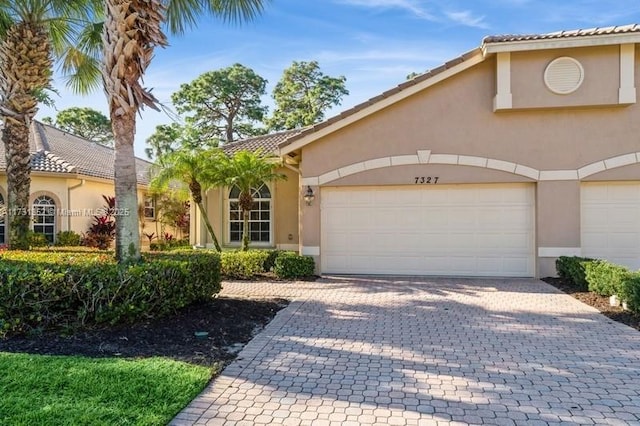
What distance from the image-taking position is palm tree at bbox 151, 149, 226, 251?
1352 centimetres

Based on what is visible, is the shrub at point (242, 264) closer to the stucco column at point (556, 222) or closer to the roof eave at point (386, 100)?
the roof eave at point (386, 100)

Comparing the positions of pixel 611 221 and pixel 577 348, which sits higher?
pixel 611 221

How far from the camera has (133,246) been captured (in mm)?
7938

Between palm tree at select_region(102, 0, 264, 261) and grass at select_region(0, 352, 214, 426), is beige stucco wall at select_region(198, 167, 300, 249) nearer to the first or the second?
palm tree at select_region(102, 0, 264, 261)

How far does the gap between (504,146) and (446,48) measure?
5301mm

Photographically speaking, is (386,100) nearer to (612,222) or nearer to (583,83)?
(583,83)

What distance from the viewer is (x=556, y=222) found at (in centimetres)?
1170

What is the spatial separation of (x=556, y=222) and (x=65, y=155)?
729 inches

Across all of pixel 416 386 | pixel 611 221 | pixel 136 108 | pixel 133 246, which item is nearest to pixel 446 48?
pixel 611 221

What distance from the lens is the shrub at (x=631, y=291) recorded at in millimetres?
7562

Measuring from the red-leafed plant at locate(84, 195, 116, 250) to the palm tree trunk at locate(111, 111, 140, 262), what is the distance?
9880 millimetres

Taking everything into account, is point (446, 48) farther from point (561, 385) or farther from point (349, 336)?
point (561, 385)

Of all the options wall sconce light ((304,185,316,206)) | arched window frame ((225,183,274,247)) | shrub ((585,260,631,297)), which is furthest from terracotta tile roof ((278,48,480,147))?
shrub ((585,260,631,297))

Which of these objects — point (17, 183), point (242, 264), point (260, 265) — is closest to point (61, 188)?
point (17, 183)
